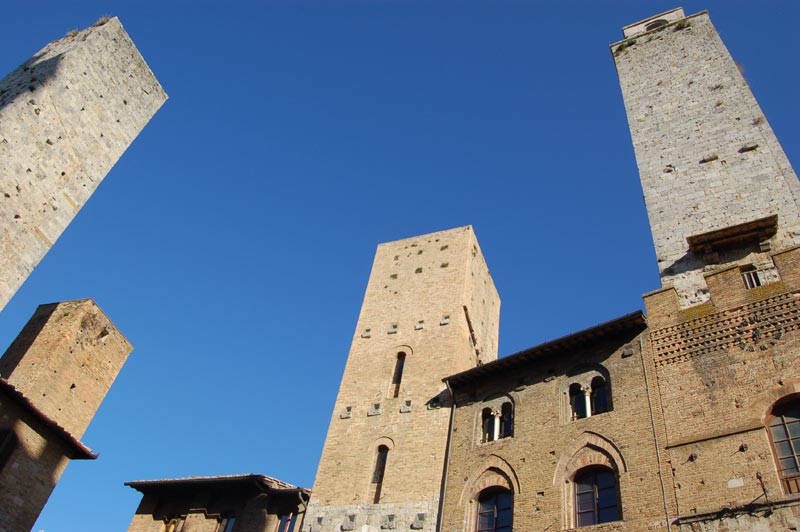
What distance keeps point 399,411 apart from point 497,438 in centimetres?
392

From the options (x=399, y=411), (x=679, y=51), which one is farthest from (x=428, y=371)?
(x=679, y=51)

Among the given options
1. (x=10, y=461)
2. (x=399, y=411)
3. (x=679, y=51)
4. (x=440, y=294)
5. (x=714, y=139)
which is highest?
(x=679, y=51)

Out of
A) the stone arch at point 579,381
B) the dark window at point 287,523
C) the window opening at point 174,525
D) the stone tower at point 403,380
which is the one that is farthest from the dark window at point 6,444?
the stone arch at point 579,381

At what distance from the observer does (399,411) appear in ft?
66.9

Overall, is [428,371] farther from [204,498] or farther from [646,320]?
[204,498]

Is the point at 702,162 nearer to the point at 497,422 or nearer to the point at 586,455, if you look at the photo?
the point at 497,422

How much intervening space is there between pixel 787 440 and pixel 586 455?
410 centimetres

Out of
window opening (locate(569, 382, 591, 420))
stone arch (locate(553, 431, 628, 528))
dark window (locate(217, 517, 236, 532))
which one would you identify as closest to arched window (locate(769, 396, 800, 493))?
stone arch (locate(553, 431, 628, 528))

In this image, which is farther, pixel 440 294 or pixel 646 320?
pixel 440 294

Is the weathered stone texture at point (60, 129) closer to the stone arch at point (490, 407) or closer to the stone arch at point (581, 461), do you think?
the stone arch at point (490, 407)


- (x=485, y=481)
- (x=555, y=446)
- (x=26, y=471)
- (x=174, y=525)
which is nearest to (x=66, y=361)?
(x=26, y=471)

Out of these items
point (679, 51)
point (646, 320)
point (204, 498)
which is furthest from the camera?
point (679, 51)

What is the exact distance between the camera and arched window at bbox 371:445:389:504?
61.0 feet

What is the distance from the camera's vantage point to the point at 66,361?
22.3 m
